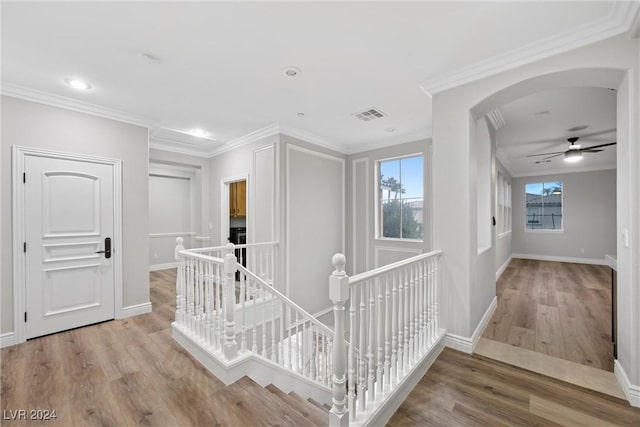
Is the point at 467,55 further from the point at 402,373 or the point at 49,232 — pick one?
the point at 49,232

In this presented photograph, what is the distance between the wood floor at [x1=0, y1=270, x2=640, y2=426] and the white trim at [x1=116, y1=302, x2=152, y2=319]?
0.83 m

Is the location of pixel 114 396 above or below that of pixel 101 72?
below

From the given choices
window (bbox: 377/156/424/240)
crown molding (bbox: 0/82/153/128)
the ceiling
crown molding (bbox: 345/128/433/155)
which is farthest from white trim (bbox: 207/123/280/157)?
window (bbox: 377/156/424/240)

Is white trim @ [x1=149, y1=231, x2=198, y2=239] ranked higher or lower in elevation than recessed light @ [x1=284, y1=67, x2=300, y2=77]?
lower

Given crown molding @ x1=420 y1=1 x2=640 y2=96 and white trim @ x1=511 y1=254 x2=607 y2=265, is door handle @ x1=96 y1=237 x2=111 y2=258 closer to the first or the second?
crown molding @ x1=420 y1=1 x2=640 y2=96

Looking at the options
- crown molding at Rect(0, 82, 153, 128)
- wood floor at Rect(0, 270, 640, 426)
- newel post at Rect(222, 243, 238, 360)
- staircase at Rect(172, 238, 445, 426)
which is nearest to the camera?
staircase at Rect(172, 238, 445, 426)

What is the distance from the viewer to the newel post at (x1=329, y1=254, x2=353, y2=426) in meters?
1.46

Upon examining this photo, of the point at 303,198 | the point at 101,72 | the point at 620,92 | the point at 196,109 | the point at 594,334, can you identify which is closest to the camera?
the point at 620,92

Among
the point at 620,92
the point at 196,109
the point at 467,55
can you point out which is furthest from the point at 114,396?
the point at 620,92

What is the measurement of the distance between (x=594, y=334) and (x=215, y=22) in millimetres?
4764

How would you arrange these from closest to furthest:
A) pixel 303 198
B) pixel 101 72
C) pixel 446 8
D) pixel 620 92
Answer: pixel 446 8
pixel 620 92
pixel 101 72
pixel 303 198

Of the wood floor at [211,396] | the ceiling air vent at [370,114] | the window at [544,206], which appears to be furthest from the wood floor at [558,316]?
the ceiling air vent at [370,114]

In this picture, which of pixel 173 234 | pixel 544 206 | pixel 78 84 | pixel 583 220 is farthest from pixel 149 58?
pixel 583 220

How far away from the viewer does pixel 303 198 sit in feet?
14.6
